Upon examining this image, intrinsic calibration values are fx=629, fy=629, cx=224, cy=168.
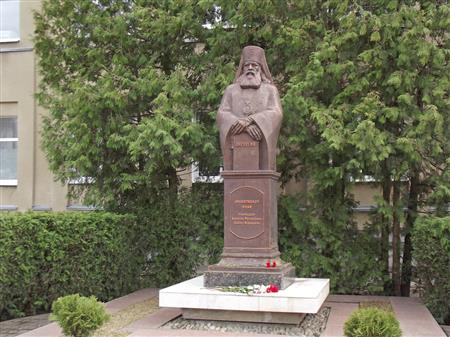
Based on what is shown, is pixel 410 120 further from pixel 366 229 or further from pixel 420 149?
pixel 366 229

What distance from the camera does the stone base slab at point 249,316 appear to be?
7.56 meters

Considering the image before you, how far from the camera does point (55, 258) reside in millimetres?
9500

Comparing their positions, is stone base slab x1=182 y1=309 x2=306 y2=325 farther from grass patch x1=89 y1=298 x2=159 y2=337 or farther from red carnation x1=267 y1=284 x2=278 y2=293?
grass patch x1=89 y1=298 x2=159 y2=337

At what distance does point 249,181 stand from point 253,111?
0.98 m

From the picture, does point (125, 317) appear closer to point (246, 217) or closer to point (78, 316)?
point (246, 217)

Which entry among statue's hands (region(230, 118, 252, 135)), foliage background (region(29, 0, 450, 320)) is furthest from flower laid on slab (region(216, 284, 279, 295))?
foliage background (region(29, 0, 450, 320))

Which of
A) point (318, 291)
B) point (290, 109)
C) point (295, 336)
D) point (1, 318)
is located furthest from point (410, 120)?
point (1, 318)

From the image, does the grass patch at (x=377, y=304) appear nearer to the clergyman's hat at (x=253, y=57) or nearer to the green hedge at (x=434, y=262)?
the green hedge at (x=434, y=262)

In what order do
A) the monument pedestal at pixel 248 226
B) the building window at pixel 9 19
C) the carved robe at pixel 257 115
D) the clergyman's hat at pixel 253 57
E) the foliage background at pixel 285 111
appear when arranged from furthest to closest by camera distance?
the building window at pixel 9 19 → the foliage background at pixel 285 111 → the clergyman's hat at pixel 253 57 → the carved robe at pixel 257 115 → the monument pedestal at pixel 248 226

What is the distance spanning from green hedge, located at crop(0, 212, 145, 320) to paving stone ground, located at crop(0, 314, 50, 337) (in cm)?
25

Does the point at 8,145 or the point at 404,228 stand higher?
the point at 8,145

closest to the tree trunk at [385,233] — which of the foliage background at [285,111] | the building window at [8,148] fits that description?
the foliage background at [285,111]

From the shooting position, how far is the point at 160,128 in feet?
33.4

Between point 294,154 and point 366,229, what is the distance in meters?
1.88
